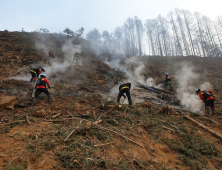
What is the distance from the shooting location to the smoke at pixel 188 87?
25.7ft

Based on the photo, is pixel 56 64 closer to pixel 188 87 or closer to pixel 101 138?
pixel 101 138

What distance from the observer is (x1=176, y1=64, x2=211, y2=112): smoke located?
25.7 ft

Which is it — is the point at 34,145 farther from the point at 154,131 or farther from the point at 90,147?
the point at 154,131

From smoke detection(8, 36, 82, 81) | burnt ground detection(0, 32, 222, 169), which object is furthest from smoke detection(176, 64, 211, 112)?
smoke detection(8, 36, 82, 81)

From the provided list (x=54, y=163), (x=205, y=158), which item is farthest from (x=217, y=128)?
(x=54, y=163)

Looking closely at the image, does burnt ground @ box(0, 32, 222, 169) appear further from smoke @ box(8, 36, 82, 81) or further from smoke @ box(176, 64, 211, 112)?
smoke @ box(176, 64, 211, 112)

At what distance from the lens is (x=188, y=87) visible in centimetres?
1117

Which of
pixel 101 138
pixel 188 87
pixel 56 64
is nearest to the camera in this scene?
pixel 101 138

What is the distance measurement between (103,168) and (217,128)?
4.79 m

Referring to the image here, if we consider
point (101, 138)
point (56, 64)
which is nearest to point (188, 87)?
point (101, 138)

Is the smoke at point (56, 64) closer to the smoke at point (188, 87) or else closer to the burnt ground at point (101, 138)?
the burnt ground at point (101, 138)

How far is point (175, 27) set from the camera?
96.0 feet

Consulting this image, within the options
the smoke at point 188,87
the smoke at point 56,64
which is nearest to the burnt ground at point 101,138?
the smoke at point 56,64

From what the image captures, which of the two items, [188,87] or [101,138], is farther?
[188,87]
